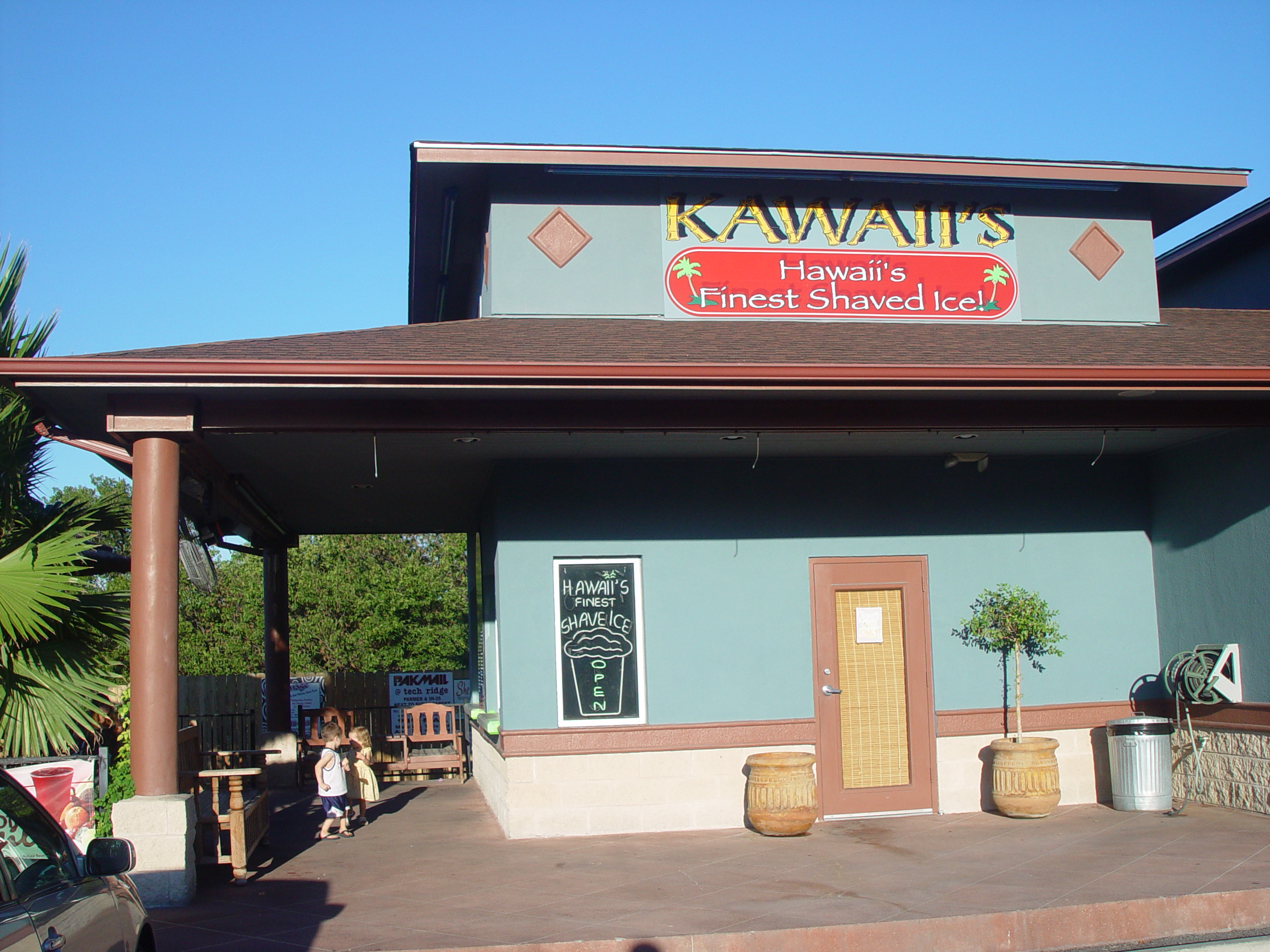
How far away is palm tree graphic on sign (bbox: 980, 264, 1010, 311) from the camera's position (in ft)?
38.0

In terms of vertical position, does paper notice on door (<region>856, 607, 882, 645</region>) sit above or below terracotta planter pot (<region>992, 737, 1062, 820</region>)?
above

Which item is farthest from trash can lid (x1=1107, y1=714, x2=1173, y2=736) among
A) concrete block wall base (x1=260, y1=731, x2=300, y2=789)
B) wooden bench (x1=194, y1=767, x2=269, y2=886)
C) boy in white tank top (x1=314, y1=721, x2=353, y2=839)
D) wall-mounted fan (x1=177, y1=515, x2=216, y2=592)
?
concrete block wall base (x1=260, y1=731, x2=300, y2=789)

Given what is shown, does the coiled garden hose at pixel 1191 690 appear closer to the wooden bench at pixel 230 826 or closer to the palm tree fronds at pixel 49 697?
the wooden bench at pixel 230 826

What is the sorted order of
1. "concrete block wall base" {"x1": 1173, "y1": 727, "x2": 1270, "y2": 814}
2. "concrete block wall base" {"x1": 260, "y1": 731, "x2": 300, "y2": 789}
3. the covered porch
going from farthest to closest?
"concrete block wall base" {"x1": 260, "y1": 731, "x2": 300, "y2": 789}
"concrete block wall base" {"x1": 1173, "y1": 727, "x2": 1270, "y2": 814}
the covered porch

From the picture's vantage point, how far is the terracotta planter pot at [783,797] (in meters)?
9.38

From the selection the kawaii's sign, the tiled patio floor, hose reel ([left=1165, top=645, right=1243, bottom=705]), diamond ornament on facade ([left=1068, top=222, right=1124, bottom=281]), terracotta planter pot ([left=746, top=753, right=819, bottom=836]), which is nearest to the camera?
the tiled patio floor

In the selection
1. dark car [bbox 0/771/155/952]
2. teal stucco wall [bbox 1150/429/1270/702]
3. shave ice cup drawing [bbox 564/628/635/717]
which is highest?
teal stucco wall [bbox 1150/429/1270/702]

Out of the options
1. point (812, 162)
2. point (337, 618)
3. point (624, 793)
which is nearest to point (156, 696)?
point (624, 793)

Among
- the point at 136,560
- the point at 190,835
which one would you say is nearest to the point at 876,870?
the point at 190,835

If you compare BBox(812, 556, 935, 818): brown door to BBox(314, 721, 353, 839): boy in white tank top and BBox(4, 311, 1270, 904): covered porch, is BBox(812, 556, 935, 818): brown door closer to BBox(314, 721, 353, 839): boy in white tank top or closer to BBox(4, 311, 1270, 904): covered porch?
BBox(4, 311, 1270, 904): covered porch

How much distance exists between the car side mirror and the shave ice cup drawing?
19.1ft

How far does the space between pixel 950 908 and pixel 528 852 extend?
3.63 meters

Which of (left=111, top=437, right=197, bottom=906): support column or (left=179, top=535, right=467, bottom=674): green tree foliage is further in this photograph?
(left=179, top=535, right=467, bottom=674): green tree foliage

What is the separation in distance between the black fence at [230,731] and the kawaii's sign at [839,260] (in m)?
9.41
